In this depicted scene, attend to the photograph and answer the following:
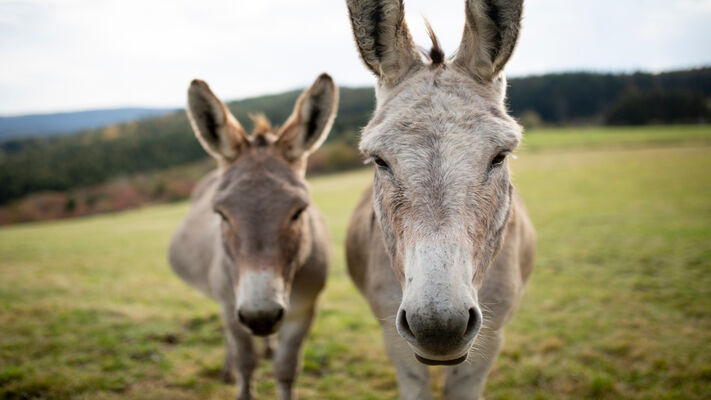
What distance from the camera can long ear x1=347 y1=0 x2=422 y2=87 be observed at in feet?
7.67

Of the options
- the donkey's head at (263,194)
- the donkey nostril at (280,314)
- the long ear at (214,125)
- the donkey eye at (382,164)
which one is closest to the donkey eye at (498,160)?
the donkey eye at (382,164)

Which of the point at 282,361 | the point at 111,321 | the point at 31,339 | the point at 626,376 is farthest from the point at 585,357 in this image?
the point at 31,339

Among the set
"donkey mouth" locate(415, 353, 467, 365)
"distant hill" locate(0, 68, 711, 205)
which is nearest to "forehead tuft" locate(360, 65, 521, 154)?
"donkey mouth" locate(415, 353, 467, 365)

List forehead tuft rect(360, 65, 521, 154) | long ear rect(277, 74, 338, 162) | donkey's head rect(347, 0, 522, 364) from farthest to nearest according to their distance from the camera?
long ear rect(277, 74, 338, 162) < forehead tuft rect(360, 65, 521, 154) < donkey's head rect(347, 0, 522, 364)

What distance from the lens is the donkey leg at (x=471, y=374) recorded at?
288cm

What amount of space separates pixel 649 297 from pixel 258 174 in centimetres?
802

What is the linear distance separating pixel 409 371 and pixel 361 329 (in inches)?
152

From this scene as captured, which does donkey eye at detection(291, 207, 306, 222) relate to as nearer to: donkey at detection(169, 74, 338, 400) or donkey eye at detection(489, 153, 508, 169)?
donkey at detection(169, 74, 338, 400)

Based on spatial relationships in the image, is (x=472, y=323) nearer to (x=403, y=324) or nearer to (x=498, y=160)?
(x=403, y=324)

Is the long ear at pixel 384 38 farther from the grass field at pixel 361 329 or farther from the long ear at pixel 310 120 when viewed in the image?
the grass field at pixel 361 329

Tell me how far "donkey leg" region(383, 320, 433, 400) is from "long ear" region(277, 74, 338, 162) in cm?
197

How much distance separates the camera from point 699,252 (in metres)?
9.73

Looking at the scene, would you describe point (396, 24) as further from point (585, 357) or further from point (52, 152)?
point (52, 152)

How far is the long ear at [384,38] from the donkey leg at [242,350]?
289 cm
